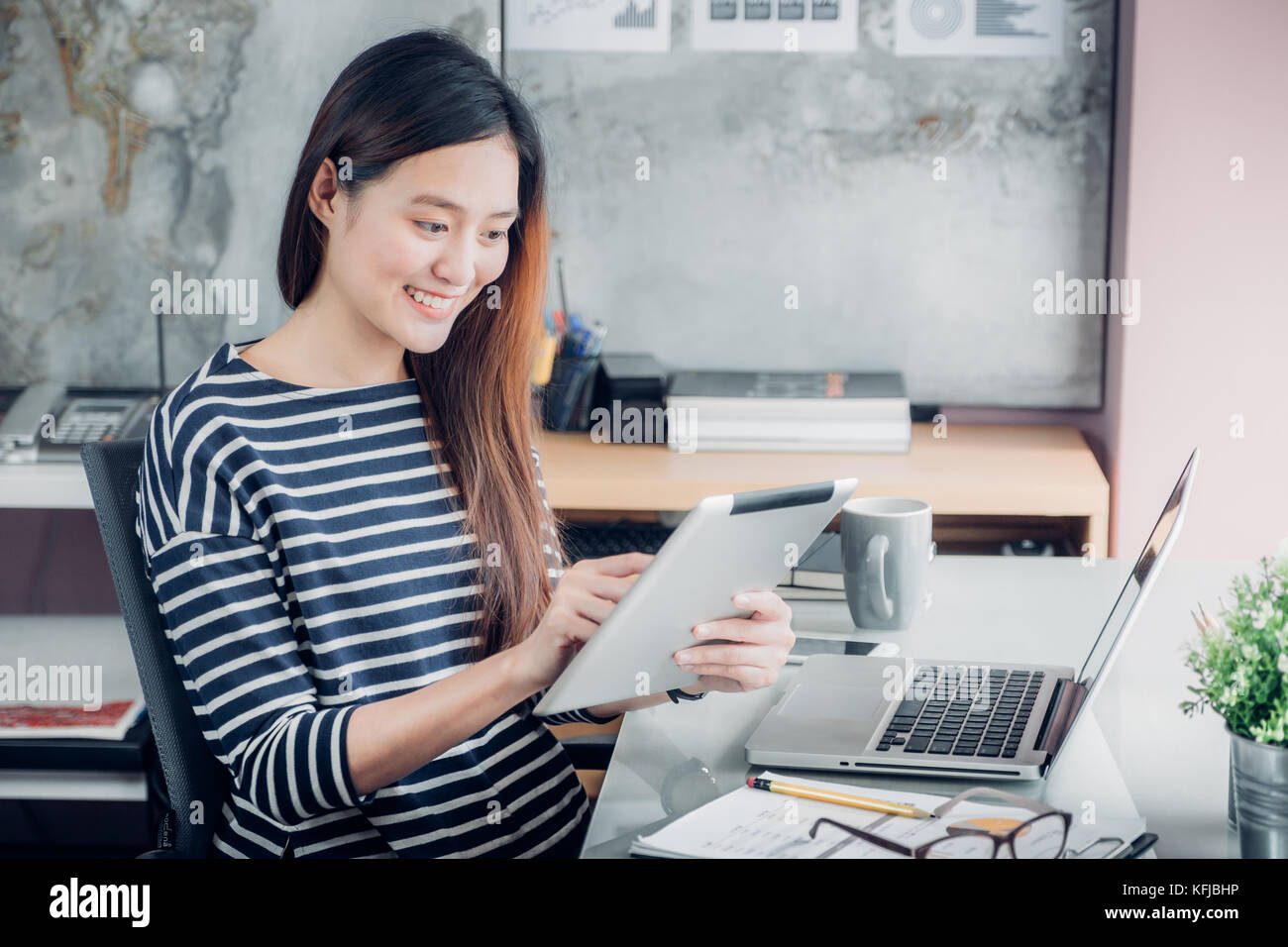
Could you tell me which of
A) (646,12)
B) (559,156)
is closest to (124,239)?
(559,156)

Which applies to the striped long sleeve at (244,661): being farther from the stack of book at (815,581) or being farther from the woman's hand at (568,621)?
the stack of book at (815,581)

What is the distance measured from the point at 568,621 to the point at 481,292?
48cm

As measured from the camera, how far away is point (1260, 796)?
2.57ft

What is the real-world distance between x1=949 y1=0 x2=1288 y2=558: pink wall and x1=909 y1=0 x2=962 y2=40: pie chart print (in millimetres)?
301

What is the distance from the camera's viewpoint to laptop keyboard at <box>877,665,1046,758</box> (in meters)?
0.97

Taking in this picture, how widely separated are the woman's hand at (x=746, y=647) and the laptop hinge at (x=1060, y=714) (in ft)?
0.72

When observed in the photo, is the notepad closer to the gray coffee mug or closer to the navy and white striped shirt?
the navy and white striped shirt

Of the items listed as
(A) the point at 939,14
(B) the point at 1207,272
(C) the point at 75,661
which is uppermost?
(A) the point at 939,14

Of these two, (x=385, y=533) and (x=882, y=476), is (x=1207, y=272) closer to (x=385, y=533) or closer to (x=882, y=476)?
(x=882, y=476)

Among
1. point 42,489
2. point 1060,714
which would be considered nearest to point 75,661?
point 42,489

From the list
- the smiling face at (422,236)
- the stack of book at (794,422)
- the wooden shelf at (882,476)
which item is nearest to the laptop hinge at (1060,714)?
the smiling face at (422,236)

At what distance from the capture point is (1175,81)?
2.01 metres

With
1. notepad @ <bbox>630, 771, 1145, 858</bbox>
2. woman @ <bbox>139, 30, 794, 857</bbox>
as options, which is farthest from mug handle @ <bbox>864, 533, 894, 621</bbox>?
notepad @ <bbox>630, 771, 1145, 858</bbox>

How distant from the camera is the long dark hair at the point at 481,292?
1.06 m
